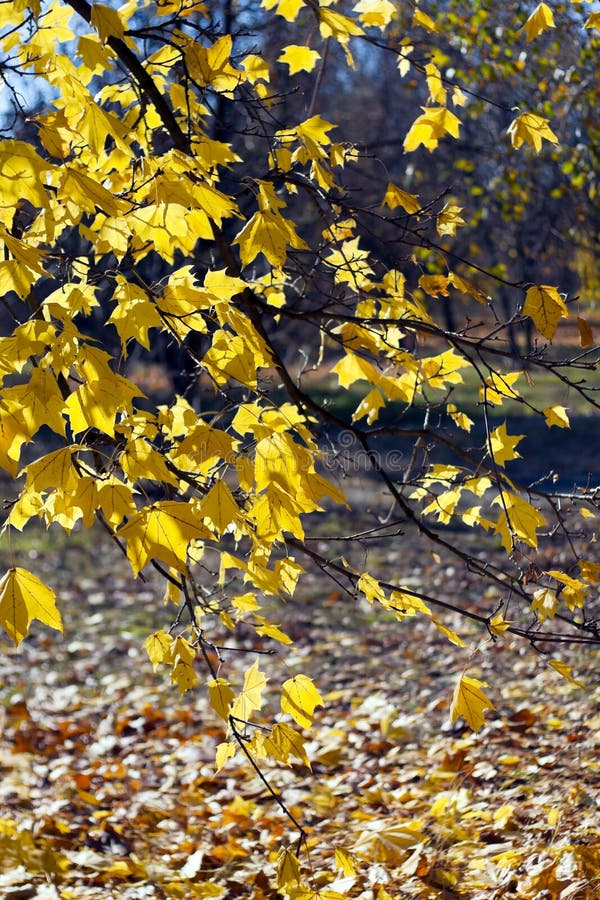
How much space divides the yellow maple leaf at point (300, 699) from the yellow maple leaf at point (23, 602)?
696mm

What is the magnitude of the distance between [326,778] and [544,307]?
9.40 ft

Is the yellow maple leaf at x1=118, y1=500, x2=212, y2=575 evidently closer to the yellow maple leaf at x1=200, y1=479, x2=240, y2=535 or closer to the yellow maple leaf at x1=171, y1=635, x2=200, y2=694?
the yellow maple leaf at x1=200, y1=479, x2=240, y2=535

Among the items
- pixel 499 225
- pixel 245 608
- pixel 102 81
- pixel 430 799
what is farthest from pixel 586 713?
pixel 499 225

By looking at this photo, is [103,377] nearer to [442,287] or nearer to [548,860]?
[442,287]

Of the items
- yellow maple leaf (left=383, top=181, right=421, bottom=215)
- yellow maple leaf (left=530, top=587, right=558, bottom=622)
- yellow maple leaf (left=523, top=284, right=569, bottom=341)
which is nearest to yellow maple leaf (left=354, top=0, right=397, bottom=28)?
yellow maple leaf (left=383, top=181, right=421, bottom=215)

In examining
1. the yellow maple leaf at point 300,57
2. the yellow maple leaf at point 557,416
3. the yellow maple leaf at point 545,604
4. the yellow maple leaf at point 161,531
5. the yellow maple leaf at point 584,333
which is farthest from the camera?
the yellow maple leaf at point 300,57

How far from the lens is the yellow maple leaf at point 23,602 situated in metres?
1.61

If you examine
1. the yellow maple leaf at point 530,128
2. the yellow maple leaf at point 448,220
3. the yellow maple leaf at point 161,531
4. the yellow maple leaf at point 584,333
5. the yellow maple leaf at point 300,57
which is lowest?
the yellow maple leaf at point 584,333

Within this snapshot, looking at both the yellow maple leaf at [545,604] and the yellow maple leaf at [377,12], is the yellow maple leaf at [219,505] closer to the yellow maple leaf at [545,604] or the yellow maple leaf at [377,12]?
the yellow maple leaf at [545,604]

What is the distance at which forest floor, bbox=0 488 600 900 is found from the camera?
2992mm

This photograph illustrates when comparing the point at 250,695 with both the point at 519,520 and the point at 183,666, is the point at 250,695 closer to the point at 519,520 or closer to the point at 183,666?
the point at 183,666

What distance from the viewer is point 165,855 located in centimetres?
355

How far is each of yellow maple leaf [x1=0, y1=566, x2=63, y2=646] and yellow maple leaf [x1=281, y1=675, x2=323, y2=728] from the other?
0.70 m

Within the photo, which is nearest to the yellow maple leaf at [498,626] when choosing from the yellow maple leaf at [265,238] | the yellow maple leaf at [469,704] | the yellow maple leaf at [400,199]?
the yellow maple leaf at [469,704]
